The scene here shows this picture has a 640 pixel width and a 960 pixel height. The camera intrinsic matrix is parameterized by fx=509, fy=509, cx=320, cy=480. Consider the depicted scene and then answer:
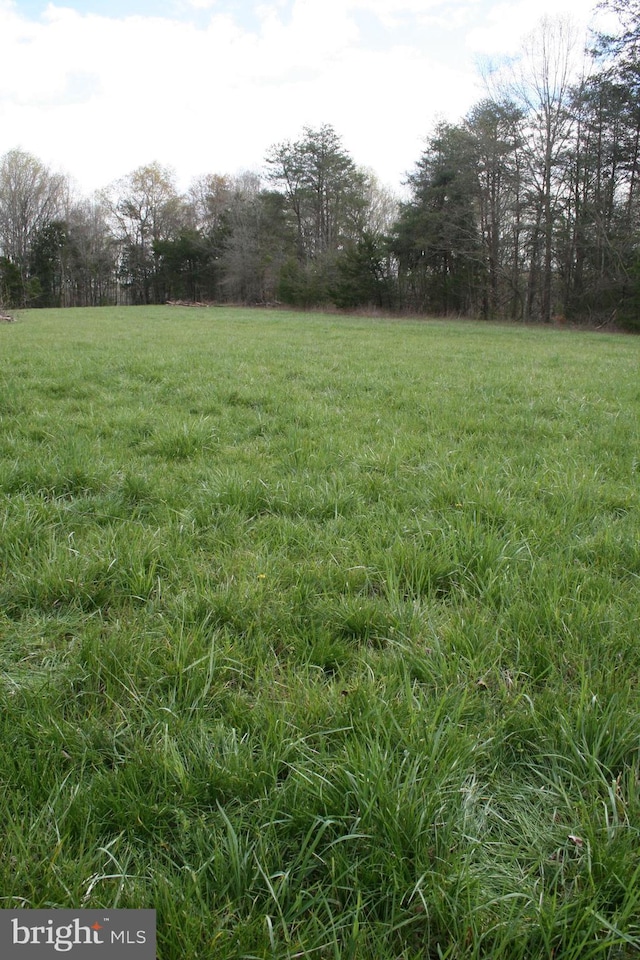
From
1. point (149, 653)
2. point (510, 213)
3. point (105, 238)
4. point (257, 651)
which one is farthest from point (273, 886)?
point (105, 238)

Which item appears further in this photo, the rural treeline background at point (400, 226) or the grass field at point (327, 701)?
the rural treeline background at point (400, 226)

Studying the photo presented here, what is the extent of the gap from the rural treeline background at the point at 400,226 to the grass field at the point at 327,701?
2424cm

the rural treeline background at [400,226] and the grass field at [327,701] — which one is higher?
the rural treeline background at [400,226]

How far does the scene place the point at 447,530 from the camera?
2.64m

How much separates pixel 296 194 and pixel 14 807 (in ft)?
154
